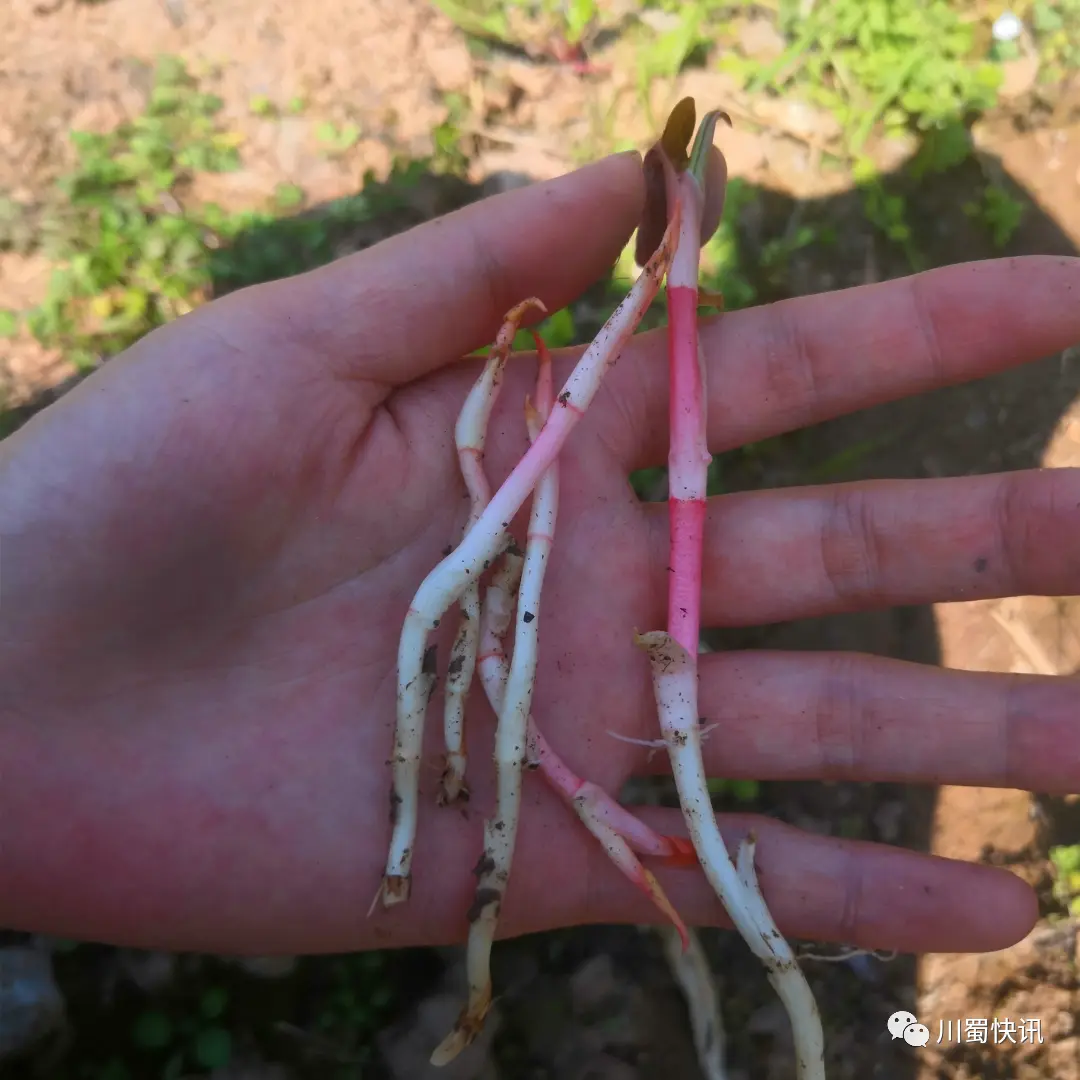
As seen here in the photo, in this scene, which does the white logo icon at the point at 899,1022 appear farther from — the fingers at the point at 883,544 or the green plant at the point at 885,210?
the green plant at the point at 885,210

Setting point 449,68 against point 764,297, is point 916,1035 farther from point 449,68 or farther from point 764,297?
point 449,68

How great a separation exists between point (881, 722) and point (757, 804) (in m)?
0.48

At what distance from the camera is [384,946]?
1.72m

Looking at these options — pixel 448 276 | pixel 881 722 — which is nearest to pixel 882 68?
pixel 448 276

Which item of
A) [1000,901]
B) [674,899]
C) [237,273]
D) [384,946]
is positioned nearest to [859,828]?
[1000,901]

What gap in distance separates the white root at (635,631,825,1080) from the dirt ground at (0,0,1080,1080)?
0.46 m

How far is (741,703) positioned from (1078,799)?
1.03m

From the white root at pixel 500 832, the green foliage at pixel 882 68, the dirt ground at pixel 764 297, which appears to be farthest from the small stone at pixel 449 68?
the white root at pixel 500 832

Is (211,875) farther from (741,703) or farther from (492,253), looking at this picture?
(492,253)

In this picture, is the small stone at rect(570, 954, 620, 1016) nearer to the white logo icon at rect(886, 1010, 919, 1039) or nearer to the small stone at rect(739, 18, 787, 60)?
the white logo icon at rect(886, 1010, 919, 1039)

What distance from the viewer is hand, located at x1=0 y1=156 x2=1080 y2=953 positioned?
1583 mm

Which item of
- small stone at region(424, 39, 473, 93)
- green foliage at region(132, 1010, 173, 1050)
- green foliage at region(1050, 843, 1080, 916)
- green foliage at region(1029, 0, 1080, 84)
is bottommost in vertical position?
green foliage at region(1050, 843, 1080, 916)

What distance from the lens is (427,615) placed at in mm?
1628

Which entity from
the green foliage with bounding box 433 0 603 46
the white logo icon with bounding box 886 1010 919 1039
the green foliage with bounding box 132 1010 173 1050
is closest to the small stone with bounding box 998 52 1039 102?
the green foliage with bounding box 433 0 603 46
